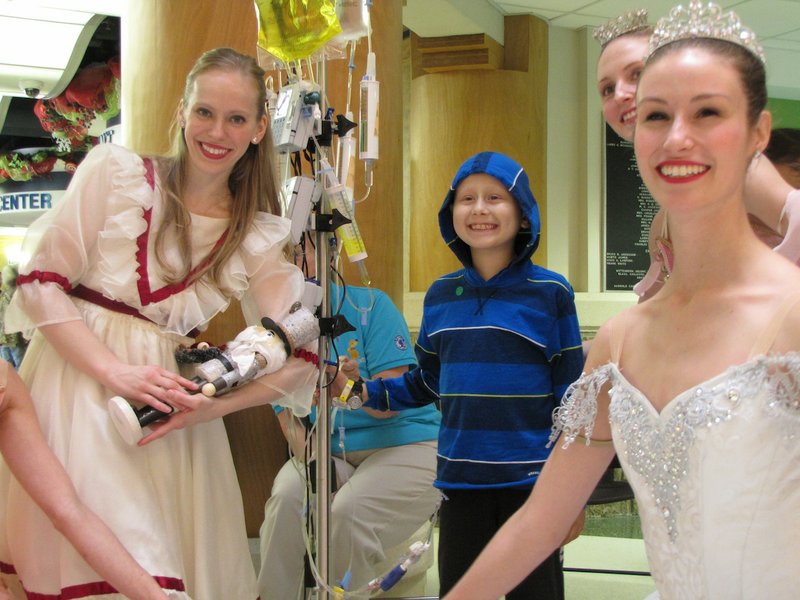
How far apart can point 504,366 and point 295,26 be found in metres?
1.02

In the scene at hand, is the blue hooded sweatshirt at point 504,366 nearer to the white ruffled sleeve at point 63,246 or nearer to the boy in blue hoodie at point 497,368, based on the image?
the boy in blue hoodie at point 497,368

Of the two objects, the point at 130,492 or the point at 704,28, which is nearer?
the point at 704,28

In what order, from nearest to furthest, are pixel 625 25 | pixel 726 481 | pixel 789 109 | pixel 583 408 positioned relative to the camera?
pixel 726 481 → pixel 583 408 → pixel 625 25 → pixel 789 109

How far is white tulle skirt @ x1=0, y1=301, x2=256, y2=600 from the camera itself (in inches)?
69.9

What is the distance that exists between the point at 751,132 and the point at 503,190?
1275mm

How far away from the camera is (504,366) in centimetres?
224

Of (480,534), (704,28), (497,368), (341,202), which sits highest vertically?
(704,28)

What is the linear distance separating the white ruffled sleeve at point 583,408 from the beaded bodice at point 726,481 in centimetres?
10

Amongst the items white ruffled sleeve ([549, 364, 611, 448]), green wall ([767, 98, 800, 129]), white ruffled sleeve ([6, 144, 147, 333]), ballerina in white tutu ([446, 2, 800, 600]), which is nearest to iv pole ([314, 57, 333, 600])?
white ruffled sleeve ([6, 144, 147, 333])

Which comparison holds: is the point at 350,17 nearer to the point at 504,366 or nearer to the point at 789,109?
the point at 504,366

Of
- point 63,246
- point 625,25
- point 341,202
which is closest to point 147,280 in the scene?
point 63,246

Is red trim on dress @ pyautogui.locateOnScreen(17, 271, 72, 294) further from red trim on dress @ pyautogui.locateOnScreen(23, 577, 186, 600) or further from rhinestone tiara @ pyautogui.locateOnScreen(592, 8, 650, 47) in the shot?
rhinestone tiara @ pyautogui.locateOnScreen(592, 8, 650, 47)

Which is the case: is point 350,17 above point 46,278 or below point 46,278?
above

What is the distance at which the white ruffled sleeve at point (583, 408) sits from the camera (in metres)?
1.32
